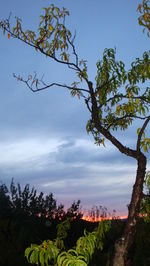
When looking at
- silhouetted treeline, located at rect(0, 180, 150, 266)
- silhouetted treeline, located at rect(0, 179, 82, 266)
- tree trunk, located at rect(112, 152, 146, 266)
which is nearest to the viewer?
tree trunk, located at rect(112, 152, 146, 266)

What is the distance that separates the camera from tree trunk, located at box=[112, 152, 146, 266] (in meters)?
5.43

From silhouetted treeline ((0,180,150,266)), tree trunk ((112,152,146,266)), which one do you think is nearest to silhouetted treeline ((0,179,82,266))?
silhouetted treeline ((0,180,150,266))

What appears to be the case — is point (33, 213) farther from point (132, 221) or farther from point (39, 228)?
point (132, 221)

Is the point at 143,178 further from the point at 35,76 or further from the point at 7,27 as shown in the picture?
the point at 7,27

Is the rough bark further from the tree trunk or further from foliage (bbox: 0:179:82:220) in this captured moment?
foliage (bbox: 0:179:82:220)

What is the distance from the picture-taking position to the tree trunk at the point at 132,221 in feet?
17.8

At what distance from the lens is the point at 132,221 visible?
552 centimetres

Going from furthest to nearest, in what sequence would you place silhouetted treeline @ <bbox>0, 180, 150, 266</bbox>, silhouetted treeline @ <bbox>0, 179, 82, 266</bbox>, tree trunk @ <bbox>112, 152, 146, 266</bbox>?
silhouetted treeline @ <bbox>0, 179, 82, 266</bbox> < silhouetted treeline @ <bbox>0, 180, 150, 266</bbox> < tree trunk @ <bbox>112, 152, 146, 266</bbox>

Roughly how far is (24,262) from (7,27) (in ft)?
13.5

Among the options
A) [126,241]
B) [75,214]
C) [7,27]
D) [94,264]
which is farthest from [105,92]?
[75,214]

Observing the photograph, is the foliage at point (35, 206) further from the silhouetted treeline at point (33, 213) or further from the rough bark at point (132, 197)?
the rough bark at point (132, 197)

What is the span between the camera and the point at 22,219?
38.9 ft

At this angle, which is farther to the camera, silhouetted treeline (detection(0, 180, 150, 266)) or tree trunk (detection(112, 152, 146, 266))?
silhouetted treeline (detection(0, 180, 150, 266))

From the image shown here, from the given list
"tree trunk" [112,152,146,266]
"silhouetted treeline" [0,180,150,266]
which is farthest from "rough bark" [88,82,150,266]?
"silhouetted treeline" [0,180,150,266]
